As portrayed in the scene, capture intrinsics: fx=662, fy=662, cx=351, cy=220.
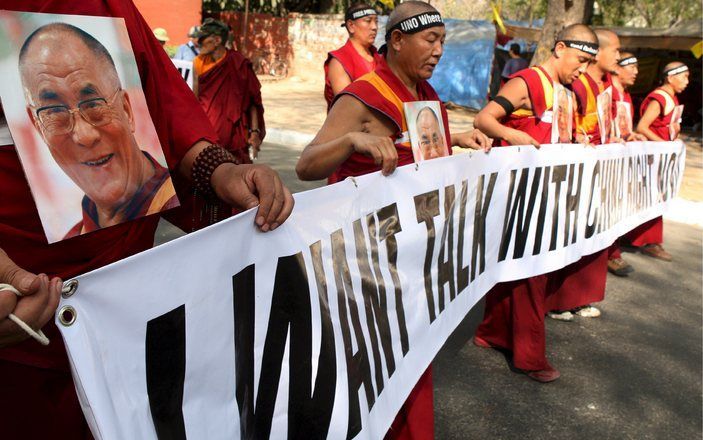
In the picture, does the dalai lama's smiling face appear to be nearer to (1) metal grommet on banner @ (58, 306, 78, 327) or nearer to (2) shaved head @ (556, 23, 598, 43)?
(1) metal grommet on banner @ (58, 306, 78, 327)

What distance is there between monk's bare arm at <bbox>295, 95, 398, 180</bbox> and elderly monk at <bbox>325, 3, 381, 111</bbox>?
2402mm

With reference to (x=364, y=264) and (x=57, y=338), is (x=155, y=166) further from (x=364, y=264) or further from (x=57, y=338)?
(x=364, y=264)

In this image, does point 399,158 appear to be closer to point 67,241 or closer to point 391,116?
point 391,116

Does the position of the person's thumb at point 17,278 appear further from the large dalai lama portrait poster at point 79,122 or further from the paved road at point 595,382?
the paved road at point 595,382

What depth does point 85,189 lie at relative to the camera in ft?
4.21

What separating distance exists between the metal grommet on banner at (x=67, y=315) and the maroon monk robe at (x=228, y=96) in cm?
495

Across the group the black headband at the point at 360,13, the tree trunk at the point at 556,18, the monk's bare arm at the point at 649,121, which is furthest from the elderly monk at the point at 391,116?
the tree trunk at the point at 556,18

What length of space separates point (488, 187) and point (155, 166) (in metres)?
1.94

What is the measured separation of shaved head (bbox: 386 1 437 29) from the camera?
2609mm

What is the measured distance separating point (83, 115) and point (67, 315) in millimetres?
421

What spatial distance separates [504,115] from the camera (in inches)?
143

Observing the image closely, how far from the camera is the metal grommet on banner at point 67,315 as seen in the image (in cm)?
106

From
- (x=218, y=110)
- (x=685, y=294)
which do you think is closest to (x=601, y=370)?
(x=685, y=294)

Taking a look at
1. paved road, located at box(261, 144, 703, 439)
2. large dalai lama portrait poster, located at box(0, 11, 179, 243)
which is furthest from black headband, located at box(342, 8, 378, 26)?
large dalai lama portrait poster, located at box(0, 11, 179, 243)
